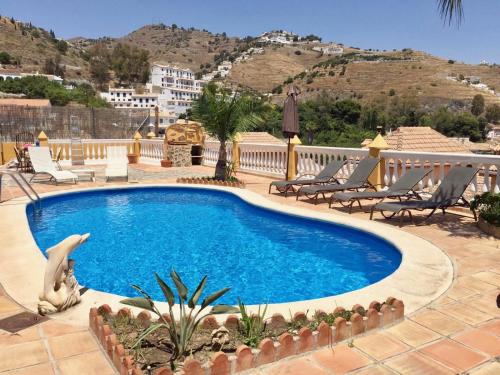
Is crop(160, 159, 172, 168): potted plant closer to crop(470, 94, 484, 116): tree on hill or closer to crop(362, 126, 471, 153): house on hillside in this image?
crop(362, 126, 471, 153): house on hillside

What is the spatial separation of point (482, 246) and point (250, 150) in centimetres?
1003

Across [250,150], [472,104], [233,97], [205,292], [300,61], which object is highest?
[300,61]

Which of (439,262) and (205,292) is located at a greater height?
(439,262)

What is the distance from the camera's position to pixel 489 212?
680 cm

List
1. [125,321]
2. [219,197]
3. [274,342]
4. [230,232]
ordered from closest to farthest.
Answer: [274,342] → [125,321] → [230,232] → [219,197]

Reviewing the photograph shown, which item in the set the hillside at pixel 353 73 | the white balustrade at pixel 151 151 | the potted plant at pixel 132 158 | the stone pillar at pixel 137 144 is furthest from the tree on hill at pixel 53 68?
the potted plant at pixel 132 158

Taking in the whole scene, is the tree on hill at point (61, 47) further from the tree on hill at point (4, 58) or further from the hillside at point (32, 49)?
the tree on hill at point (4, 58)

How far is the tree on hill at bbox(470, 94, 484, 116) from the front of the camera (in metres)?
105

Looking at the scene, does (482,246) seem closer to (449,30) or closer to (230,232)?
(449,30)

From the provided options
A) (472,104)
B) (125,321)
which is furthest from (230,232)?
(472,104)

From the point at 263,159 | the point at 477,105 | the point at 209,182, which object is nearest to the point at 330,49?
the point at 477,105

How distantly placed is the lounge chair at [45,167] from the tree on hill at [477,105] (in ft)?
374

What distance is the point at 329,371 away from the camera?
9.75 feet

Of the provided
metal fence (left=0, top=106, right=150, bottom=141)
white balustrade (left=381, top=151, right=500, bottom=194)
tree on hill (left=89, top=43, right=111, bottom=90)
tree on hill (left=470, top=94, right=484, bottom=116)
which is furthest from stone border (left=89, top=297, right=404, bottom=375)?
tree on hill (left=89, top=43, right=111, bottom=90)
